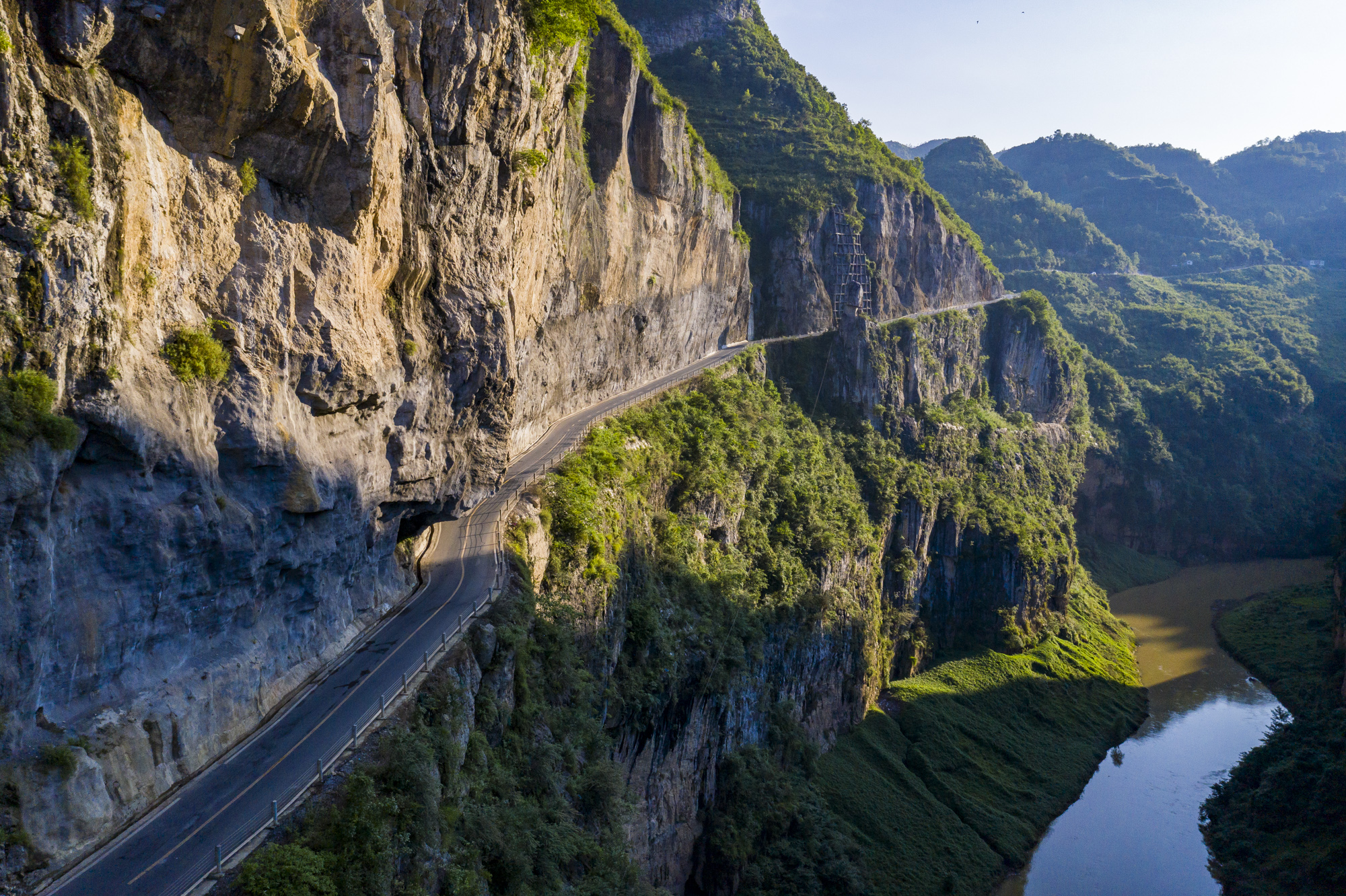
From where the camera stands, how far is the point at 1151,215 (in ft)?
561

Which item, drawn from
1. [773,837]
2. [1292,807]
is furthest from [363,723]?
[1292,807]

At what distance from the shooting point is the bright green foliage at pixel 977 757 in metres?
45.9

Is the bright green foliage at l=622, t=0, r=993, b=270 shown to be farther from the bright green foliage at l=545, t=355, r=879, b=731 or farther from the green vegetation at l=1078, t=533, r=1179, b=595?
the green vegetation at l=1078, t=533, r=1179, b=595

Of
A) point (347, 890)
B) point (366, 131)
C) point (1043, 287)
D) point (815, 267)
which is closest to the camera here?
point (347, 890)

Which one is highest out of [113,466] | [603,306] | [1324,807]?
[603,306]

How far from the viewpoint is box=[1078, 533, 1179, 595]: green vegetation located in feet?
312

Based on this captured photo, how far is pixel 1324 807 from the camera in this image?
44.2 m

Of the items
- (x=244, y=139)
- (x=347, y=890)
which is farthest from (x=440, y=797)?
(x=244, y=139)

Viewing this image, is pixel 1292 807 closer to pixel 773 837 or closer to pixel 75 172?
pixel 773 837

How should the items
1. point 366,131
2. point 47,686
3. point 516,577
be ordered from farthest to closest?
point 516,577
point 366,131
point 47,686

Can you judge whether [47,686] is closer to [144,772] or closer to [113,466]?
[144,772]

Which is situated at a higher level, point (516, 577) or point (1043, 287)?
point (1043, 287)

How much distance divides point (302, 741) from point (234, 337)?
9.45 m

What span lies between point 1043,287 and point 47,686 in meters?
142
